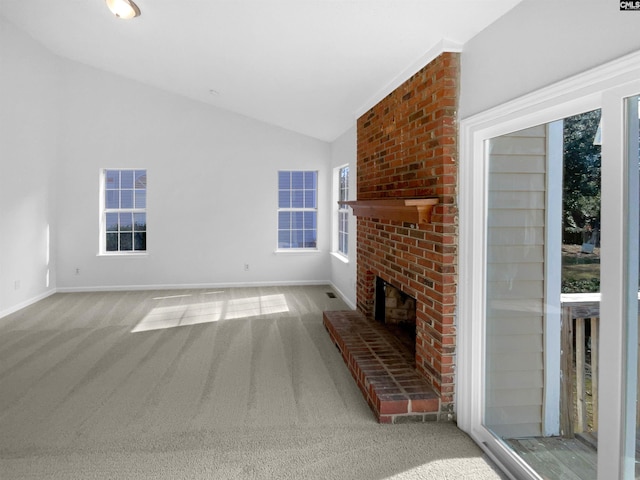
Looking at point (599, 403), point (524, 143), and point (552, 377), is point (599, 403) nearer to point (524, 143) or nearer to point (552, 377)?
point (552, 377)

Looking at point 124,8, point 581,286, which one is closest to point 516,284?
point 581,286

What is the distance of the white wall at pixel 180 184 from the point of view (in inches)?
277

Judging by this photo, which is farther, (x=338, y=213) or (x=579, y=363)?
(x=338, y=213)

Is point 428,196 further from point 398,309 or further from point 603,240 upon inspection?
point 398,309

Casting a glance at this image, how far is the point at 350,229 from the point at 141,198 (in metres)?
3.52

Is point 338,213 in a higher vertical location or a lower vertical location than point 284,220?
higher

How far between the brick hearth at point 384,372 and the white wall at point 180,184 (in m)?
3.43

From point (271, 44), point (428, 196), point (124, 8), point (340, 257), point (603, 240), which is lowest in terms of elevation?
point (340, 257)

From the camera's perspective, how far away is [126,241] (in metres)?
7.44

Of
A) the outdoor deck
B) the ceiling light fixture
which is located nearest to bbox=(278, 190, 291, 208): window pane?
the ceiling light fixture

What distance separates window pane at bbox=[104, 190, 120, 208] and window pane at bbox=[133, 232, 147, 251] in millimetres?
548

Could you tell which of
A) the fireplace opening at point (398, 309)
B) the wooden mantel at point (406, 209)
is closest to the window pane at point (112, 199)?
the fireplace opening at point (398, 309)

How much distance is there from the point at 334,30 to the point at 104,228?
5704 millimetres

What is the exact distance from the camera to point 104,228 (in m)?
7.36
